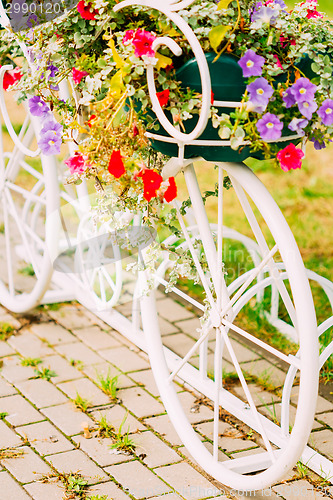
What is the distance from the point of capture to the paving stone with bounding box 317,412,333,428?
260 centimetres

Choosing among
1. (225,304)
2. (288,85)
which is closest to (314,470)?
(225,304)

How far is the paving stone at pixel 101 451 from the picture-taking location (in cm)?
239

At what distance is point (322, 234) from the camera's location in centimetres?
421

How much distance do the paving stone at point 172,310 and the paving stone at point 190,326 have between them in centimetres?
4

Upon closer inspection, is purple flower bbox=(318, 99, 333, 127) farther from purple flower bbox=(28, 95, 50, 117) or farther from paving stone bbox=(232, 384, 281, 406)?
paving stone bbox=(232, 384, 281, 406)

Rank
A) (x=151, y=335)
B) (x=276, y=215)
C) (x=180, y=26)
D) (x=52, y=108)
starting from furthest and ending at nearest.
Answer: (x=151, y=335), (x=52, y=108), (x=276, y=215), (x=180, y=26)

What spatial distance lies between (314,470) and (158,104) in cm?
125

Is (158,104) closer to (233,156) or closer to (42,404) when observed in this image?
(233,156)

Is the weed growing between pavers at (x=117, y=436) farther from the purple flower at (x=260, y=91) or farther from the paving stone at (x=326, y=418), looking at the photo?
the purple flower at (x=260, y=91)

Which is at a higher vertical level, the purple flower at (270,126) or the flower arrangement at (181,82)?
the flower arrangement at (181,82)

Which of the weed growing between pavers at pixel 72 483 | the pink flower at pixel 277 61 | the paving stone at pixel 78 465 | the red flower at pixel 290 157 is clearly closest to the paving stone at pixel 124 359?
the paving stone at pixel 78 465

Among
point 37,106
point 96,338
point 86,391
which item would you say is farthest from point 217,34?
point 96,338

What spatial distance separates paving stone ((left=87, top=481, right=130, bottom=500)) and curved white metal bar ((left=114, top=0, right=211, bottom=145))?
1073 millimetres

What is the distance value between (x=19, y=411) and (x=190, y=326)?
0.92 meters
